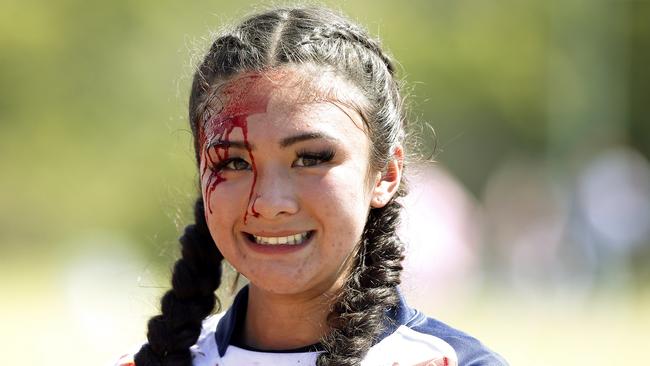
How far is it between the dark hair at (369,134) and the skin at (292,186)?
52 mm

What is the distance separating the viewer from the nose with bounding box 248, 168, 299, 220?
2.82 metres

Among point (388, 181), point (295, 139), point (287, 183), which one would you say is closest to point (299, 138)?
point (295, 139)

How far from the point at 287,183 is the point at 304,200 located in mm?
61

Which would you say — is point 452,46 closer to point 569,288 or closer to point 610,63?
point 610,63

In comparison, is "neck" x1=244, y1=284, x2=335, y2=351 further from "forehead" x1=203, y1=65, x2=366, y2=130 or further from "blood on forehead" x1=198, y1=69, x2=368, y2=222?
"forehead" x1=203, y1=65, x2=366, y2=130

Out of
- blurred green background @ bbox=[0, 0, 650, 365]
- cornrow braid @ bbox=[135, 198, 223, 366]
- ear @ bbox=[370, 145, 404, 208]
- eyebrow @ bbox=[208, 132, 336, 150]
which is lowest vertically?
blurred green background @ bbox=[0, 0, 650, 365]

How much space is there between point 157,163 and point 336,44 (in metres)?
20.3

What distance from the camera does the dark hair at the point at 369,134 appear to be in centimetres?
294

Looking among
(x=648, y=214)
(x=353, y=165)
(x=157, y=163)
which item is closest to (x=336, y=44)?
(x=353, y=165)

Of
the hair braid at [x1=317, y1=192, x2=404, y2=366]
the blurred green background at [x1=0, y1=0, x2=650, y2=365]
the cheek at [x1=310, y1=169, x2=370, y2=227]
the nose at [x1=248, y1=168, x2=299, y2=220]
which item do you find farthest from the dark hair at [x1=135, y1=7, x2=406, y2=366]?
the blurred green background at [x1=0, y1=0, x2=650, y2=365]

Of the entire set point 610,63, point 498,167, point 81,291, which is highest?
point 610,63

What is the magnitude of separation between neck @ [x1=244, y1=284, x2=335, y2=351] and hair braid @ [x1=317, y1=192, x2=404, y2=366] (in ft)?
0.15

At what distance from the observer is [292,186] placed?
2.84 m

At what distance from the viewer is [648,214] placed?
63.3 ft
